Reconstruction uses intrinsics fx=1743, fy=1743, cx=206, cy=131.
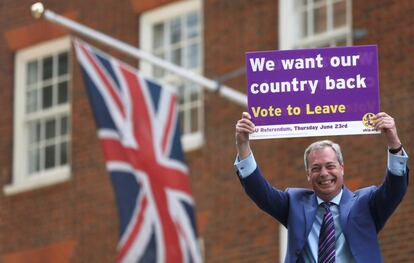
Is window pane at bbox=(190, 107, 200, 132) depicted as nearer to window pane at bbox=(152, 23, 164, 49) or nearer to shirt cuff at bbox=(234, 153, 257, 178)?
window pane at bbox=(152, 23, 164, 49)

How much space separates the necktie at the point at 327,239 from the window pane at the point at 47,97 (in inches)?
609

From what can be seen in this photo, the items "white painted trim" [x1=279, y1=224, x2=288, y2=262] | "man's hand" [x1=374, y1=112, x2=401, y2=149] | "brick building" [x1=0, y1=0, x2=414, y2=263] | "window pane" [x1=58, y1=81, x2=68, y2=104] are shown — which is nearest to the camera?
"man's hand" [x1=374, y1=112, x2=401, y2=149]

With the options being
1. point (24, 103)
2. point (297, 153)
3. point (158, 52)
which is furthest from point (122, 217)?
point (24, 103)

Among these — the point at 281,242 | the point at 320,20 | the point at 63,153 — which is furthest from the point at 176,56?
the point at 281,242

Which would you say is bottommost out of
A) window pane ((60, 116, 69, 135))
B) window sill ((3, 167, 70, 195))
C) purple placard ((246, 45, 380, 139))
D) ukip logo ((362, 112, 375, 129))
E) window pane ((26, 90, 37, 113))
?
ukip logo ((362, 112, 375, 129))

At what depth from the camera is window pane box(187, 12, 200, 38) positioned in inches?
904

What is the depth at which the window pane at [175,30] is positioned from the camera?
23.2 meters

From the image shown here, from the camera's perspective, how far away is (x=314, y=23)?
21.3 metres

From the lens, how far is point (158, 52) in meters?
23.3

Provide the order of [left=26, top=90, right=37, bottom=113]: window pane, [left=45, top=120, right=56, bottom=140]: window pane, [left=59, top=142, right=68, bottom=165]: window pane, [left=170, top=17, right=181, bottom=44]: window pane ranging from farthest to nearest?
[left=26, top=90, right=37, bottom=113]: window pane → [left=45, top=120, right=56, bottom=140]: window pane → [left=59, top=142, right=68, bottom=165]: window pane → [left=170, top=17, right=181, bottom=44]: window pane

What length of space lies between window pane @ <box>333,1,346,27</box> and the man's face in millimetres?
11475

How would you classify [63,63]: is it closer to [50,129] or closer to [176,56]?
[50,129]

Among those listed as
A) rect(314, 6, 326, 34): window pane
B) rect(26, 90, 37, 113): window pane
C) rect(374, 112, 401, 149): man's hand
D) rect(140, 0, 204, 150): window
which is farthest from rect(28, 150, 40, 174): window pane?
rect(374, 112, 401, 149): man's hand

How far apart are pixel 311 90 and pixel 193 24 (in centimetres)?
1322
